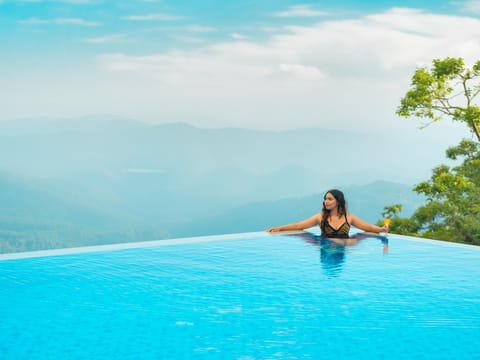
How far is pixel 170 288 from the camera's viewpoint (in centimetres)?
461

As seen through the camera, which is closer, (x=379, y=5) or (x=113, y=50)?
(x=379, y=5)

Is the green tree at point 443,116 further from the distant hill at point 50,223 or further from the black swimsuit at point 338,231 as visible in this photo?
the distant hill at point 50,223

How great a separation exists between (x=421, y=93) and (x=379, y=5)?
14.9 m

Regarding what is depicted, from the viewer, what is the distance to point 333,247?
6.20m

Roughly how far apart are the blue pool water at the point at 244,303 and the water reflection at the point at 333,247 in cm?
2

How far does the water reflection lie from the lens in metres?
5.39

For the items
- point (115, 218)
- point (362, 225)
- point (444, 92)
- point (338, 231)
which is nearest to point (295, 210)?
point (115, 218)

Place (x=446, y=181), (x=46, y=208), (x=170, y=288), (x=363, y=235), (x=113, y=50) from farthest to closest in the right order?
(x=46, y=208) → (x=113, y=50) → (x=446, y=181) → (x=363, y=235) → (x=170, y=288)

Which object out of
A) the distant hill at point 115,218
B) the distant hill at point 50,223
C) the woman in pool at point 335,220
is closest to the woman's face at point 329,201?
the woman in pool at point 335,220

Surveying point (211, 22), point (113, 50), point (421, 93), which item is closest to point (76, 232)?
point (113, 50)

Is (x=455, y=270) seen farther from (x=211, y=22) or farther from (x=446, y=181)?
(x=211, y=22)

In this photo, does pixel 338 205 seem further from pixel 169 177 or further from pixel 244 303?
pixel 169 177

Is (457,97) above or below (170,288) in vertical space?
above

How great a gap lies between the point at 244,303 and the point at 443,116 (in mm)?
8674
